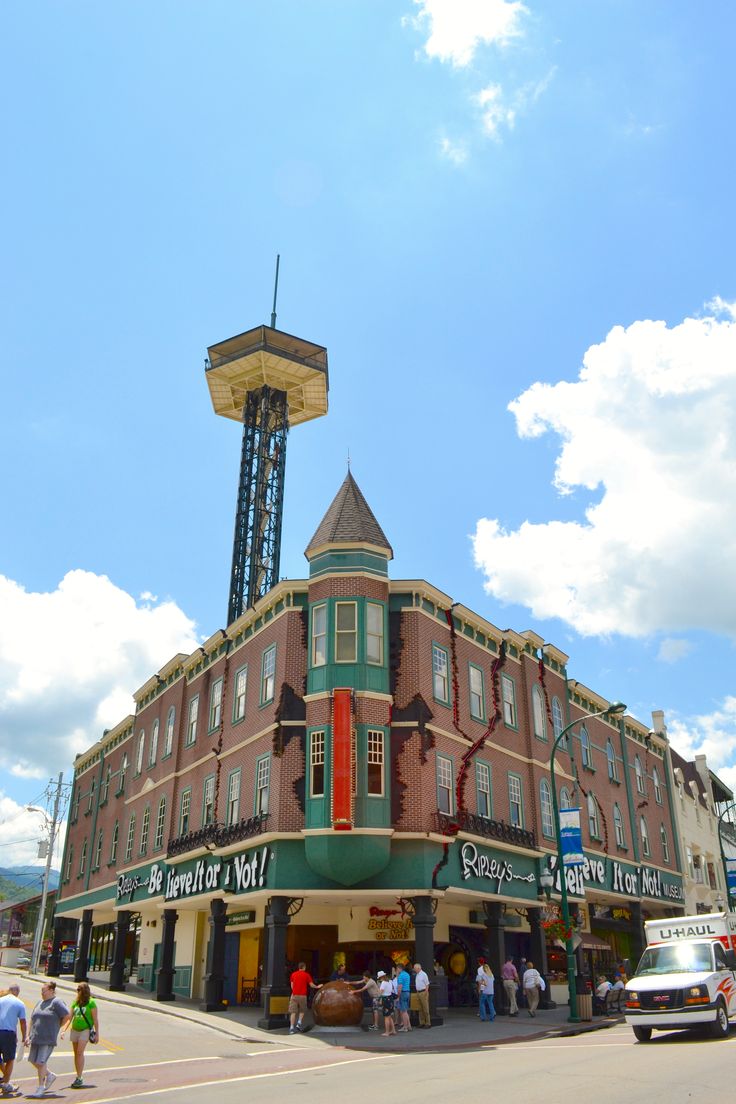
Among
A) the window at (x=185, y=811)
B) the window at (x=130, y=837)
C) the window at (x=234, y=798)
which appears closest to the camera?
the window at (x=234, y=798)

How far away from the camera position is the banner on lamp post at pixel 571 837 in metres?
26.6

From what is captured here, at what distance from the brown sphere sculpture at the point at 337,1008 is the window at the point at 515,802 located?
10255 mm

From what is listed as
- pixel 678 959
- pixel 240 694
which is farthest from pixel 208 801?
pixel 678 959

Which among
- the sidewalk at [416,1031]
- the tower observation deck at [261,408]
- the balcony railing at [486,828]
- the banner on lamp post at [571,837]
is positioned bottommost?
the sidewalk at [416,1031]

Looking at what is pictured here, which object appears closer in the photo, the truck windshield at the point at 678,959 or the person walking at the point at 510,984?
the truck windshield at the point at 678,959

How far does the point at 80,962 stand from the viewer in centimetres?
4581

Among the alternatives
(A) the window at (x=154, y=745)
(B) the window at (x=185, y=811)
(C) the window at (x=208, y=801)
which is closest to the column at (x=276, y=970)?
(C) the window at (x=208, y=801)

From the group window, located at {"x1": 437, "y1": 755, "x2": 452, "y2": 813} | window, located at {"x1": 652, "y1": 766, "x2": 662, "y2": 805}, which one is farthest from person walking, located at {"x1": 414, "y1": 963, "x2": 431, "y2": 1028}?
window, located at {"x1": 652, "y1": 766, "x2": 662, "y2": 805}

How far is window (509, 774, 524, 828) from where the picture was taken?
3325 centimetres

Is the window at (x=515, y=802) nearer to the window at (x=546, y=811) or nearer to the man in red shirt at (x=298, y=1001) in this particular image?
the window at (x=546, y=811)

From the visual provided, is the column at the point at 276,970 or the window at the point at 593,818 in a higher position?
the window at the point at 593,818

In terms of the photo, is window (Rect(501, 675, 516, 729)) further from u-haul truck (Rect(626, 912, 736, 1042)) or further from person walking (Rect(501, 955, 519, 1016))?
u-haul truck (Rect(626, 912, 736, 1042))

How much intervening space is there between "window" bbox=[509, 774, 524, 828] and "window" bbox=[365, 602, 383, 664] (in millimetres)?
8559

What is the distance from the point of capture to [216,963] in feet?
96.5
